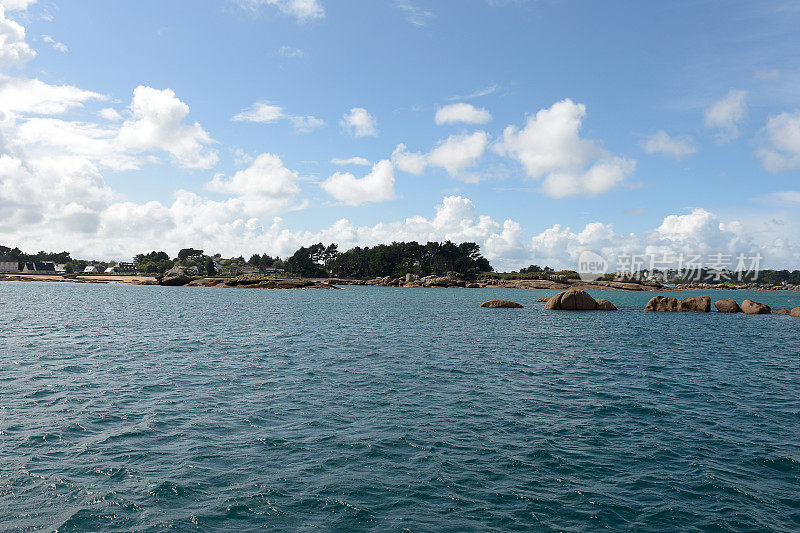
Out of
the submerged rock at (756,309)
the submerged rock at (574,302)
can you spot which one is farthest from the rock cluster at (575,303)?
the submerged rock at (756,309)

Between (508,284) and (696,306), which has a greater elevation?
(508,284)

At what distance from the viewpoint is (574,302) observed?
239 feet

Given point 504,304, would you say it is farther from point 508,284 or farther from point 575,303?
point 508,284

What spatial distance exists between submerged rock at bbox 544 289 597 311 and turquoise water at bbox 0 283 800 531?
41.6 meters

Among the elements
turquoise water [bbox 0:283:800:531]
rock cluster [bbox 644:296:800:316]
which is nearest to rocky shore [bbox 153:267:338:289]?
rock cluster [bbox 644:296:800:316]

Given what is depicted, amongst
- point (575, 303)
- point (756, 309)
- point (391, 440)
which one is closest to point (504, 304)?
point (575, 303)

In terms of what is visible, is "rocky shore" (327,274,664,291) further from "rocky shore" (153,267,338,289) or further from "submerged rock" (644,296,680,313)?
"submerged rock" (644,296,680,313)

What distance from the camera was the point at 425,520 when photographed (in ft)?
31.8

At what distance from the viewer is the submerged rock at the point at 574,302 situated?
7275cm

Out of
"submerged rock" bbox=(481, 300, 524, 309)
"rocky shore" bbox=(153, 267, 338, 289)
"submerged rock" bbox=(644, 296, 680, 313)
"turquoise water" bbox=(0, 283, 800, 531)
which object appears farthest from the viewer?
"rocky shore" bbox=(153, 267, 338, 289)

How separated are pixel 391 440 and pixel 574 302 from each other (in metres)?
64.5

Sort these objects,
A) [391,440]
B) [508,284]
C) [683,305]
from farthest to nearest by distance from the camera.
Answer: [508,284] < [683,305] < [391,440]

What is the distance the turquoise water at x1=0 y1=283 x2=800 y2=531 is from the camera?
33.0ft

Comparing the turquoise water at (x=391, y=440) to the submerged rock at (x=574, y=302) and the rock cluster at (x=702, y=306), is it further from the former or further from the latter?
the rock cluster at (x=702, y=306)
